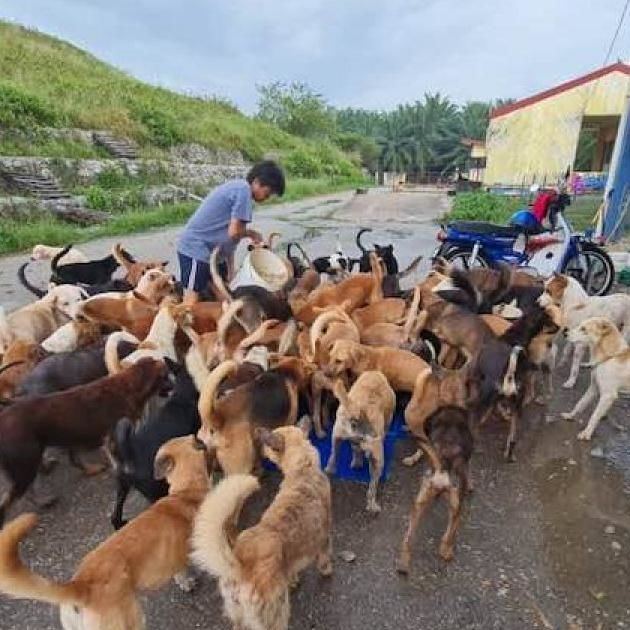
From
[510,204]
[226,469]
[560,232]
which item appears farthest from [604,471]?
[510,204]

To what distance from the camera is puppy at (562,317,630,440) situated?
3.92m

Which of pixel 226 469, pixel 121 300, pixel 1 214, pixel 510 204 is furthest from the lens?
pixel 510 204

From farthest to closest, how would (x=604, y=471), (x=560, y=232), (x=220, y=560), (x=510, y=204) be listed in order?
(x=510, y=204) < (x=560, y=232) < (x=604, y=471) < (x=220, y=560)

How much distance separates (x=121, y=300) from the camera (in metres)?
4.56

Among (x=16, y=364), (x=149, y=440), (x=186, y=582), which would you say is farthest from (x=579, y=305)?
(x=16, y=364)

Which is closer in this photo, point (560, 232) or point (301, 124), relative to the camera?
point (560, 232)

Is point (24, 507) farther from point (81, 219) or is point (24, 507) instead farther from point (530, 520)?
point (81, 219)

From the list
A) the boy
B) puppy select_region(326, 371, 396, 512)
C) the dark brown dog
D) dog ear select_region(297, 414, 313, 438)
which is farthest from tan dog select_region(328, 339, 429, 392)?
the boy

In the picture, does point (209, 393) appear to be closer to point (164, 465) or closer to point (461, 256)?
point (164, 465)

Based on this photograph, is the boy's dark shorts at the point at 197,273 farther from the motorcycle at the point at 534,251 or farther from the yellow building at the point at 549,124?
the yellow building at the point at 549,124

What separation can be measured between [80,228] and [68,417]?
1164 cm

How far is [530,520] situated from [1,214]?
41.8 ft

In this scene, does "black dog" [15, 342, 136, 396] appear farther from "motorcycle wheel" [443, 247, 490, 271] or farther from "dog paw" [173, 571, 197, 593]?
"motorcycle wheel" [443, 247, 490, 271]

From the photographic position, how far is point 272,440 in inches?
108
